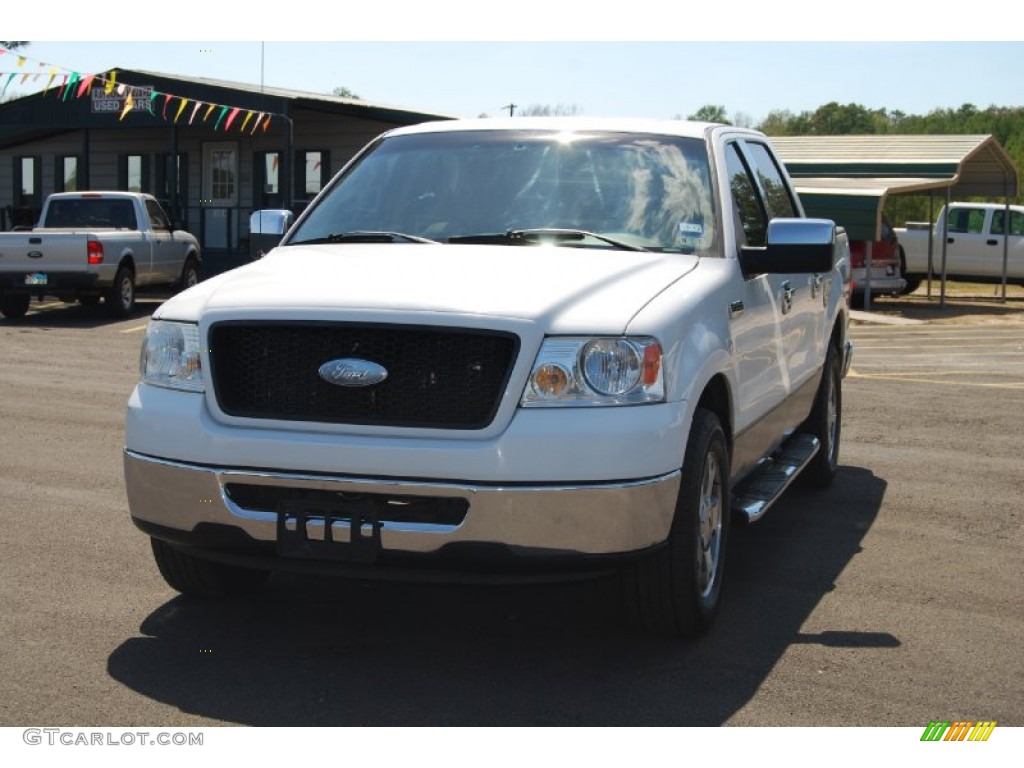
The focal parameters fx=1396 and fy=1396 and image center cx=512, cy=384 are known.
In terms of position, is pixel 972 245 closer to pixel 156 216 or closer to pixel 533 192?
pixel 156 216

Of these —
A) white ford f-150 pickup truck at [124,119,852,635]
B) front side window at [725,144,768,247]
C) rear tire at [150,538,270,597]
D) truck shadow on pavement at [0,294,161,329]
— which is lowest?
truck shadow on pavement at [0,294,161,329]

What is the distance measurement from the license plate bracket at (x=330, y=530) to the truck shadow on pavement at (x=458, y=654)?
1.43 feet

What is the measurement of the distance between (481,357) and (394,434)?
1.23ft

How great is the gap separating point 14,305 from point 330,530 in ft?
56.6

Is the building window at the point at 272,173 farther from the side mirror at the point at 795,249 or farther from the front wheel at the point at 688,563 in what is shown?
the front wheel at the point at 688,563

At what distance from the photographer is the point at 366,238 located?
5.75m

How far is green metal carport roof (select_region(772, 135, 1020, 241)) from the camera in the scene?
2302 centimetres

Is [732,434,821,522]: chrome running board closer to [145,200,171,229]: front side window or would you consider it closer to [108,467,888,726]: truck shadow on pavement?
[108,467,888,726]: truck shadow on pavement

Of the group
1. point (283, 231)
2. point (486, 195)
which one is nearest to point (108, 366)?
point (283, 231)

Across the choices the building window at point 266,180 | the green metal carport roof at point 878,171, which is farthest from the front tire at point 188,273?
the green metal carport roof at point 878,171

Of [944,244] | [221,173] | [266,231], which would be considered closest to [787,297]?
[266,231]

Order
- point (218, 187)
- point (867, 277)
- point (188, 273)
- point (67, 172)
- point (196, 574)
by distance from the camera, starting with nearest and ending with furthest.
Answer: point (196, 574)
point (188, 273)
point (867, 277)
point (218, 187)
point (67, 172)

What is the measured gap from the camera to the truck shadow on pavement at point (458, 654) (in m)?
4.35

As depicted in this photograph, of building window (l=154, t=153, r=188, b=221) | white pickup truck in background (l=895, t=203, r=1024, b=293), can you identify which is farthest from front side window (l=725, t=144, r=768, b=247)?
building window (l=154, t=153, r=188, b=221)
